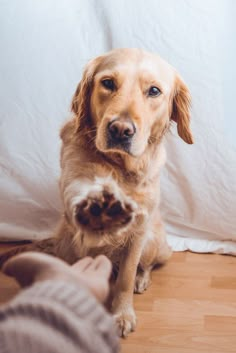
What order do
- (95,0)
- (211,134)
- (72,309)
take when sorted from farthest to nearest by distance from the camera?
(211,134), (95,0), (72,309)

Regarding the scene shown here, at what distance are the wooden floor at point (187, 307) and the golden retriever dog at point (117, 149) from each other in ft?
0.31

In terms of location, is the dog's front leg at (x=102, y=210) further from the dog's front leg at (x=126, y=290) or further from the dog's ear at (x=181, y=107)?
the dog's front leg at (x=126, y=290)

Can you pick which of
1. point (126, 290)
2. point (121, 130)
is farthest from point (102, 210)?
point (126, 290)

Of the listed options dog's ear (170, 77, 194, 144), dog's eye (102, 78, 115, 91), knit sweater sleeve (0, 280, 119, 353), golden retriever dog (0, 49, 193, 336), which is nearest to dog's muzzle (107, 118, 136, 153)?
golden retriever dog (0, 49, 193, 336)

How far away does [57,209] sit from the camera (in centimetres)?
206

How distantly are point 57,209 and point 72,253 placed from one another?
485 mm

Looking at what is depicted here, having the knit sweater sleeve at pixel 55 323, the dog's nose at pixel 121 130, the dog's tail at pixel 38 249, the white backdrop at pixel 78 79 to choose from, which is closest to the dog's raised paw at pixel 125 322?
the dog's tail at pixel 38 249

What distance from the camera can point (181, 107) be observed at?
1466 mm

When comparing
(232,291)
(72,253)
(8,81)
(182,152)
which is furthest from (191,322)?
(8,81)

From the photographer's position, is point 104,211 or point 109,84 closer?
point 104,211

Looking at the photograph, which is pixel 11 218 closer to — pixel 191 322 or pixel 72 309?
pixel 191 322

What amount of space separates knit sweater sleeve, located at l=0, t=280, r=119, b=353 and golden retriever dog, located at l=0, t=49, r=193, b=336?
35 cm

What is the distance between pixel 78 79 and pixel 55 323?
1.29 metres

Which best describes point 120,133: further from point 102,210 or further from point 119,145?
point 102,210
